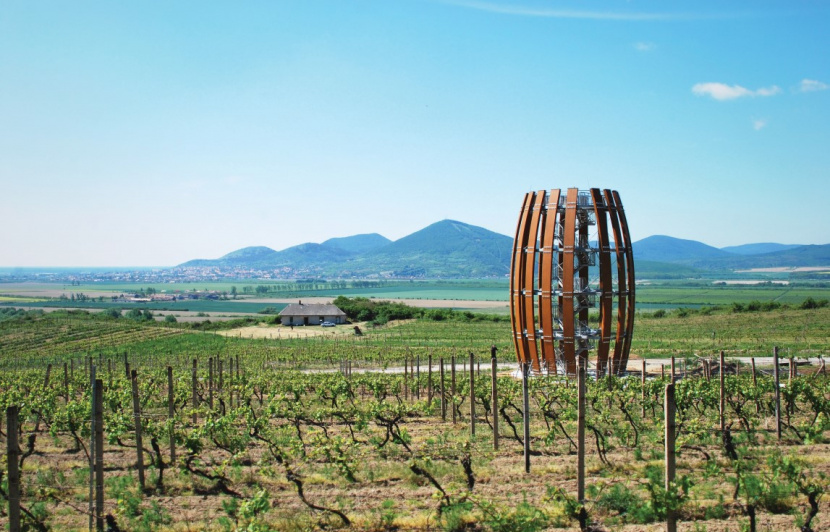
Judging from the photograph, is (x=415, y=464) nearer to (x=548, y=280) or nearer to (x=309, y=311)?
(x=548, y=280)

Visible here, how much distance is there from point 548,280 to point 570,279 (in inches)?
37.0

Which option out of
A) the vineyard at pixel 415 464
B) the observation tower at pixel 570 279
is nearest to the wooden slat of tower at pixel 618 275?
the observation tower at pixel 570 279

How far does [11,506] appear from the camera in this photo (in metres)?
8.82

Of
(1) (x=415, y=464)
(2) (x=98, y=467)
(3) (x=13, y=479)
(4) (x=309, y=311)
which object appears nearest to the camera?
(3) (x=13, y=479)

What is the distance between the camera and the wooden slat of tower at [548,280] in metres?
27.3

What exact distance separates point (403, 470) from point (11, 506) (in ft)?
24.9

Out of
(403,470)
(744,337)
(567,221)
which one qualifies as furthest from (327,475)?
(744,337)

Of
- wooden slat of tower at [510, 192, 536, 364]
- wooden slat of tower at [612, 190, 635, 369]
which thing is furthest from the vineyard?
wooden slat of tower at [612, 190, 635, 369]

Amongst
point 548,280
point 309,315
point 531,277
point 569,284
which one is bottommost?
point 309,315

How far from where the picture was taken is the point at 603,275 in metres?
27.5

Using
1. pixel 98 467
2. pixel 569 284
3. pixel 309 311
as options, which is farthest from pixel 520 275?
pixel 309 311

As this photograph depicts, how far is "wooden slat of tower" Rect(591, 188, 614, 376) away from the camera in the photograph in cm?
2734

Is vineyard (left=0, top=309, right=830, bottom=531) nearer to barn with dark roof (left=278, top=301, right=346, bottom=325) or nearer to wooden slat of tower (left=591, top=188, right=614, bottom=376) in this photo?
wooden slat of tower (left=591, top=188, right=614, bottom=376)

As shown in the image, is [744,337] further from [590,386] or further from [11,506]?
[11,506]
